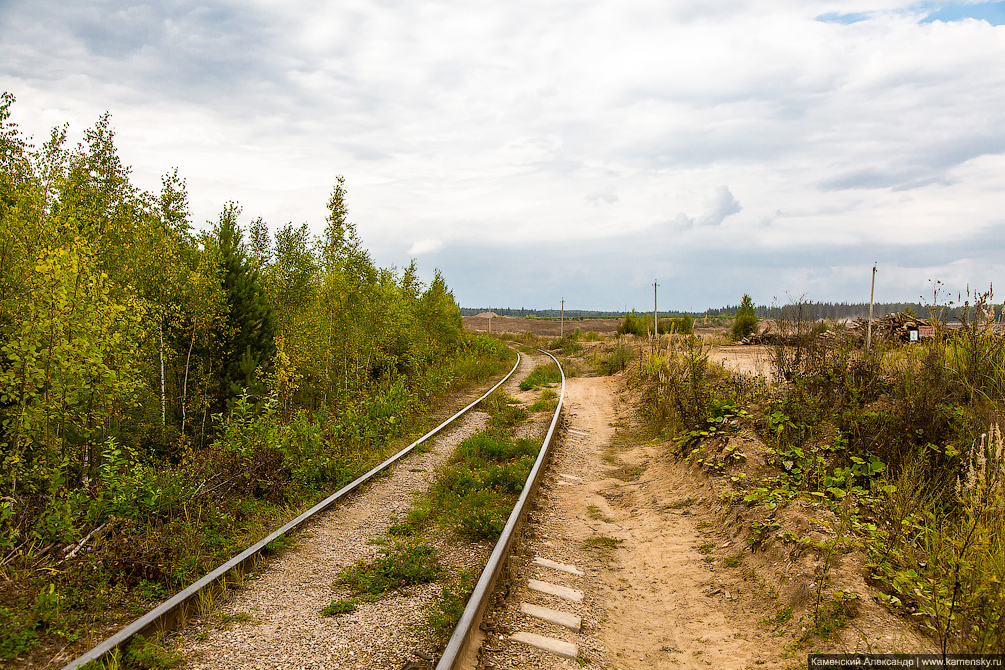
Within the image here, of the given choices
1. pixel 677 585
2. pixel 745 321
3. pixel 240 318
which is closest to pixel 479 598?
pixel 677 585

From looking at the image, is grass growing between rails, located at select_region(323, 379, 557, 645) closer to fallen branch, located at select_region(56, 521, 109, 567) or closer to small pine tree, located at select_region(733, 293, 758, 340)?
fallen branch, located at select_region(56, 521, 109, 567)

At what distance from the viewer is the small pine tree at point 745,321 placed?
144ft

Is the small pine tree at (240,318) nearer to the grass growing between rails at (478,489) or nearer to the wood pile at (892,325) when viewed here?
the grass growing between rails at (478,489)

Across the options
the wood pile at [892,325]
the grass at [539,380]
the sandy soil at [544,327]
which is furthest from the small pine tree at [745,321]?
the sandy soil at [544,327]

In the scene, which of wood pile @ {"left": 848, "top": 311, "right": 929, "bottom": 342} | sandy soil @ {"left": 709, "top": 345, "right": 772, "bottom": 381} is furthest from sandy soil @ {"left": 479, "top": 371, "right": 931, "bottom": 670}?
wood pile @ {"left": 848, "top": 311, "right": 929, "bottom": 342}

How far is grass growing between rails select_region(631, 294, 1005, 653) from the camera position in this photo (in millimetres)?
4141

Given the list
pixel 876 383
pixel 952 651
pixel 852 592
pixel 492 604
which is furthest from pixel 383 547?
pixel 876 383

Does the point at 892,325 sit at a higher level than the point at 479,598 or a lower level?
higher

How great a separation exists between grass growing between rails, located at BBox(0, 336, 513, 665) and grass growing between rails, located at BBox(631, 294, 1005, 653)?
5.54 meters

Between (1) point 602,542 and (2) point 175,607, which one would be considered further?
(1) point 602,542

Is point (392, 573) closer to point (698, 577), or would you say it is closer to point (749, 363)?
point (698, 577)

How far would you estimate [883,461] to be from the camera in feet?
22.4

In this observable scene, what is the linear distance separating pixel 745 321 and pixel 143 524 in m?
45.2

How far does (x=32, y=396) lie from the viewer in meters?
6.65
